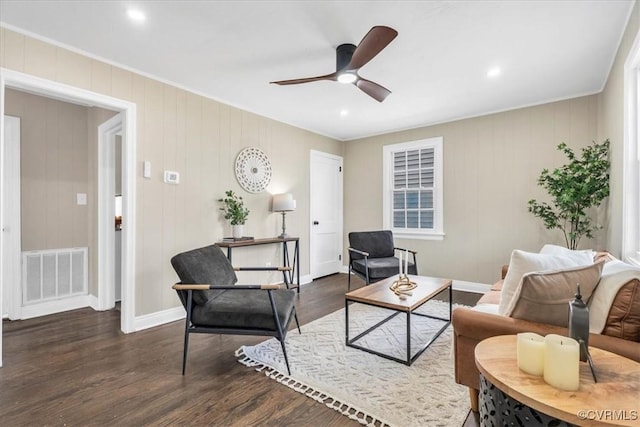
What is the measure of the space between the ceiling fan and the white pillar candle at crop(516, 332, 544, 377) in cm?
181

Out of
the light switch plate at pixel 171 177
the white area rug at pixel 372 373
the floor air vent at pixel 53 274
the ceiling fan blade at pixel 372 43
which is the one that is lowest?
the white area rug at pixel 372 373

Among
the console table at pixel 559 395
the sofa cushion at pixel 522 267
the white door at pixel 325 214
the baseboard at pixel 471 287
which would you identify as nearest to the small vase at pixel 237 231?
the white door at pixel 325 214

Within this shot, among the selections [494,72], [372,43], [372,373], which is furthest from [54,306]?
[494,72]

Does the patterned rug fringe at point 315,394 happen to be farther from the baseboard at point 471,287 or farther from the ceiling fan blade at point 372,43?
the baseboard at point 471,287

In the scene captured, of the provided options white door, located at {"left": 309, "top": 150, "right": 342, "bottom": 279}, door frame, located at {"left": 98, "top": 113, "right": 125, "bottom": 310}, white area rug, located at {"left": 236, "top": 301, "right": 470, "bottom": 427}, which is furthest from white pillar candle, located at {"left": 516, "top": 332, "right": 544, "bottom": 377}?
door frame, located at {"left": 98, "top": 113, "right": 125, "bottom": 310}

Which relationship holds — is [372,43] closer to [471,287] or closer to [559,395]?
[559,395]

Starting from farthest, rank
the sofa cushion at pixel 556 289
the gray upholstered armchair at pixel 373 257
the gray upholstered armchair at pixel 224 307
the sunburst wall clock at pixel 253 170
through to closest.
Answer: the sunburst wall clock at pixel 253 170 → the gray upholstered armchair at pixel 373 257 → the gray upholstered armchair at pixel 224 307 → the sofa cushion at pixel 556 289

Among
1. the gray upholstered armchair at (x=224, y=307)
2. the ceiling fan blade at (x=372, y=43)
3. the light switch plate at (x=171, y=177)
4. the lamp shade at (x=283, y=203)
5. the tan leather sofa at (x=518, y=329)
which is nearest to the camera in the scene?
the tan leather sofa at (x=518, y=329)

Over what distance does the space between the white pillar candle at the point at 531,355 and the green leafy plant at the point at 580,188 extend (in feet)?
9.16

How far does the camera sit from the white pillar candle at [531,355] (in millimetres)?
1119

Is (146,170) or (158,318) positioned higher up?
(146,170)

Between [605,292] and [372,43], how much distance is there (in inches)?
75.5

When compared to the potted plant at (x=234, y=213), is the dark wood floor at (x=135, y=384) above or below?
below

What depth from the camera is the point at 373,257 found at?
4.54m
